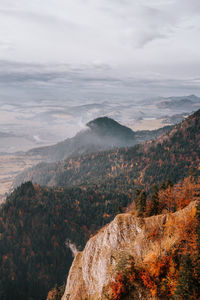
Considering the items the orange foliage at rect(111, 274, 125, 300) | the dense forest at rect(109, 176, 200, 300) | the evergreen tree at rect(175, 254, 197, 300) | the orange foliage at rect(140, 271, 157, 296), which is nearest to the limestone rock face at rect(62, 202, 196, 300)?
the dense forest at rect(109, 176, 200, 300)

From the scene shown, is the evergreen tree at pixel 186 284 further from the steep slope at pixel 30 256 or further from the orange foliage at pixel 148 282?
the steep slope at pixel 30 256

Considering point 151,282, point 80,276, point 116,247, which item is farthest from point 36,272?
point 151,282

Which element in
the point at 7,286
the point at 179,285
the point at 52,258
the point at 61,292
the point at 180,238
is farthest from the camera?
the point at 52,258

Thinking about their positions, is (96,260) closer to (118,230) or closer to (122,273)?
(118,230)

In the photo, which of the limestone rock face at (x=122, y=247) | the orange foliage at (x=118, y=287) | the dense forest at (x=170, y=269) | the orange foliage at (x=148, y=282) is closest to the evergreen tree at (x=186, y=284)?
the dense forest at (x=170, y=269)

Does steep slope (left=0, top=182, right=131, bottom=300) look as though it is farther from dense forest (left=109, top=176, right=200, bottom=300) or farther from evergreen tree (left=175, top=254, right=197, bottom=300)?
evergreen tree (left=175, top=254, right=197, bottom=300)

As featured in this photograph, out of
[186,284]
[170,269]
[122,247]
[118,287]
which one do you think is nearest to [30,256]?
[122,247]

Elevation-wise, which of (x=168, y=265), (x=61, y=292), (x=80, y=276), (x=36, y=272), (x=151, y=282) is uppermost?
(x=168, y=265)

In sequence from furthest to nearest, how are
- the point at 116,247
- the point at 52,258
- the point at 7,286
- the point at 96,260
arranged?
the point at 52,258
the point at 7,286
the point at 96,260
the point at 116,247

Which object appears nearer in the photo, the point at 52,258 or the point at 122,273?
the point at 122,273
